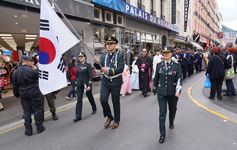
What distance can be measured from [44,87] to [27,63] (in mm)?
1276

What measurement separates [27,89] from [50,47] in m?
1.45

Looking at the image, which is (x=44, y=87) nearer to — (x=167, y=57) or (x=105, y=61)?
(x=105, y=61)

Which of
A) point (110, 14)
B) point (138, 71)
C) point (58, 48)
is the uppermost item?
point (110, 14)

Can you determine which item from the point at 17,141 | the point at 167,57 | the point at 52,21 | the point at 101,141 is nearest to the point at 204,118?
the point at 167,57

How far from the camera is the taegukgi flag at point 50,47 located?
10.2 feet

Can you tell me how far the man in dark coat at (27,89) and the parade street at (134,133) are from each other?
38cm

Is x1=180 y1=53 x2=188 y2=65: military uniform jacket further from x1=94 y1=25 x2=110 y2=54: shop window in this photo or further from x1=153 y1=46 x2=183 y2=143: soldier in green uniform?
x1=153 y1=46 x2=183 y2=143: soldier in green uniform

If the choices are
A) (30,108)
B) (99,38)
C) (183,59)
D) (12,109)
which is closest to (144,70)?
(30,108)

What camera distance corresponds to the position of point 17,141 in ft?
12.2

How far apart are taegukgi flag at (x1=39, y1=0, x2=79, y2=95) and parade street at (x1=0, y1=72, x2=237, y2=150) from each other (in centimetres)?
130

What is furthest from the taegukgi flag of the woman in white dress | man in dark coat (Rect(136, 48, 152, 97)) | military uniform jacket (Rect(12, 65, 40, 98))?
the woman in white dress

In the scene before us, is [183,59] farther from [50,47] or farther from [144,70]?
[50,47]

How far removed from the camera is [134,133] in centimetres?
367

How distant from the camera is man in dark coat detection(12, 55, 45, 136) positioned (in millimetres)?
3848
